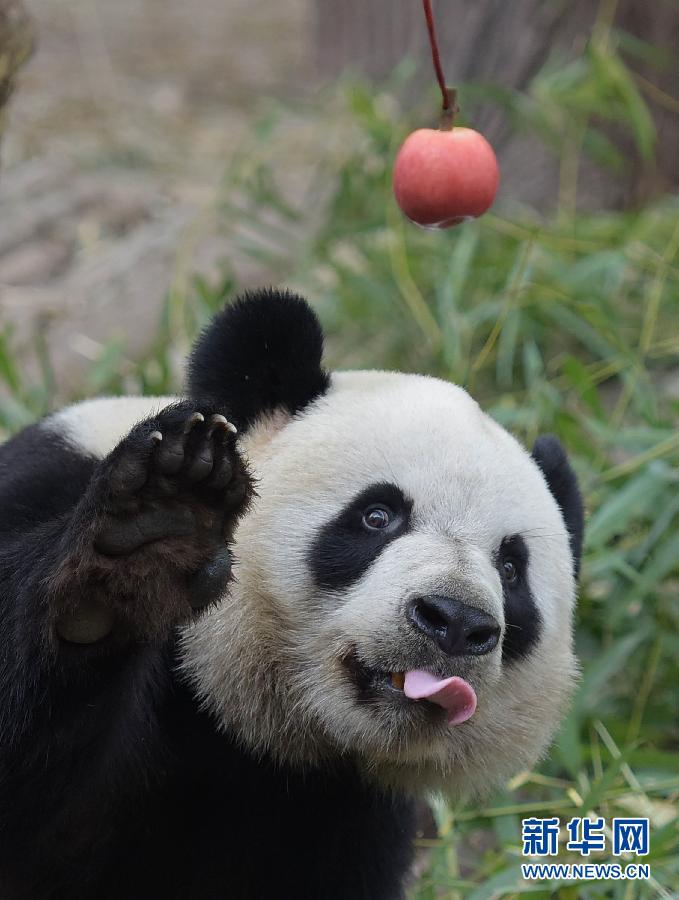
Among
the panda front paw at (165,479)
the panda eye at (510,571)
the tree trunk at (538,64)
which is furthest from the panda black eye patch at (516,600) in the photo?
the tree trunk at (538,64)

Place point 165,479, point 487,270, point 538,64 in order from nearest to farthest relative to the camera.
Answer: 1. point 165,479
2. point 487,270
3. point 538,64

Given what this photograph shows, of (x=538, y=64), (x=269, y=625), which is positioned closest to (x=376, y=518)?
(x=269, y=625)

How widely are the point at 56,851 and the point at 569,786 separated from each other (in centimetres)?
157

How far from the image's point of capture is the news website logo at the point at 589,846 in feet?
9.39

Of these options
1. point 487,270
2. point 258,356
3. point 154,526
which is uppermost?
point 154,526

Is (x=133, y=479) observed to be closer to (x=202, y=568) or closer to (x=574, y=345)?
(x=202, y=568)

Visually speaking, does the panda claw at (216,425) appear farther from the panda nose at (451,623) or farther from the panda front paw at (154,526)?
the panda nose at (451,623)

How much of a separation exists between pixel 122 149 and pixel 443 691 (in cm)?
625

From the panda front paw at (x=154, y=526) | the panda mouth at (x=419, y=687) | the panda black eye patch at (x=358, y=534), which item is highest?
the panda front paw at (x=154, y=526)

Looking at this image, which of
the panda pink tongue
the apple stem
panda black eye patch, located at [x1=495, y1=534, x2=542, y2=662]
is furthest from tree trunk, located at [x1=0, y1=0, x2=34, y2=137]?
the panda pink tongue

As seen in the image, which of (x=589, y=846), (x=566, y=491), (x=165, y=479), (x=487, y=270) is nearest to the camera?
(x=165, y=479)

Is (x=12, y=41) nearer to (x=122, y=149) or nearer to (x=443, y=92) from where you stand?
(x=443, y=92)

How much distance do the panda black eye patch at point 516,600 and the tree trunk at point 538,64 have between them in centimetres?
342

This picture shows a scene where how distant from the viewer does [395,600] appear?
6.88ft
